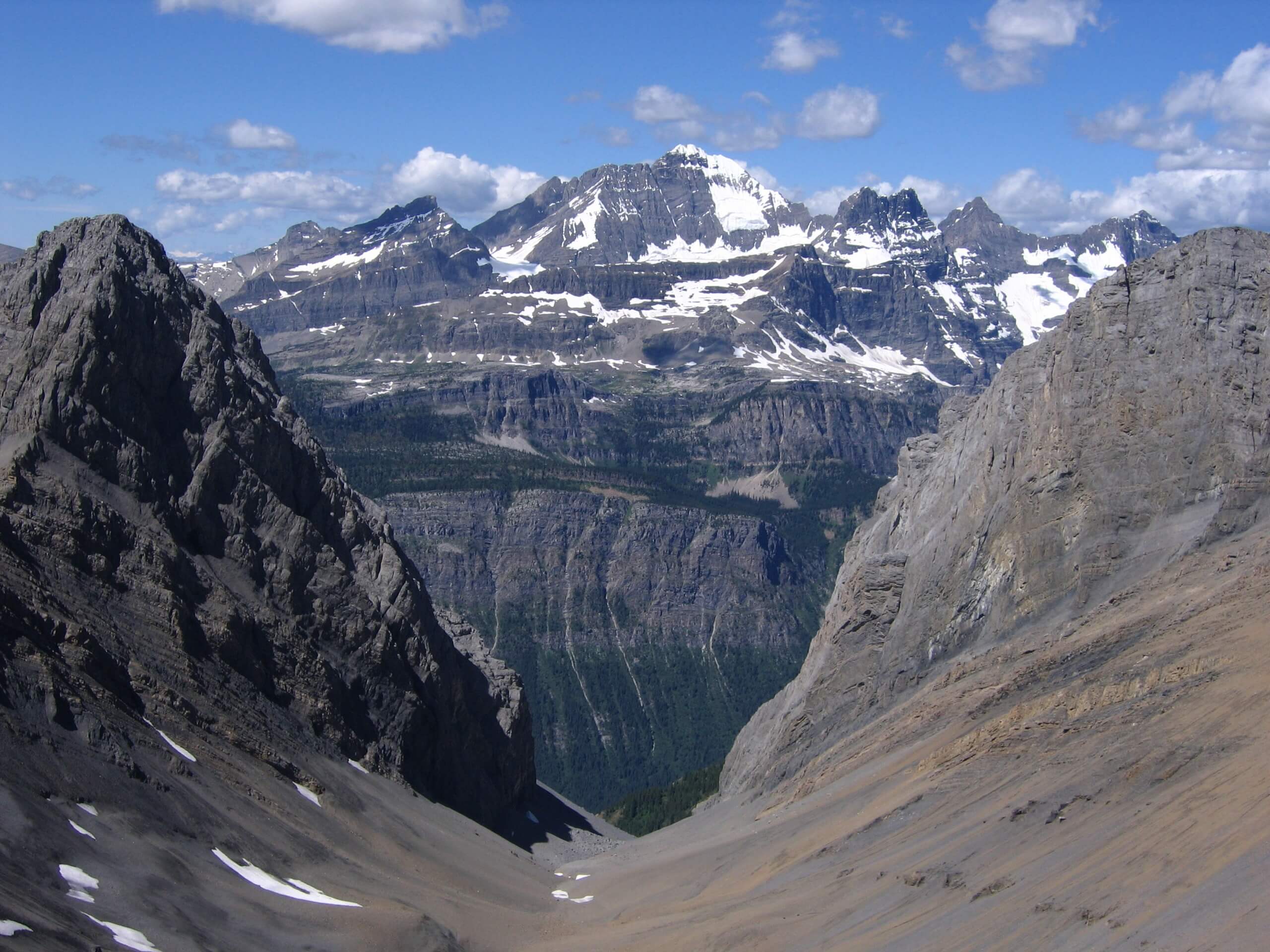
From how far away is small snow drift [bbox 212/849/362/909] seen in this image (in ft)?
214

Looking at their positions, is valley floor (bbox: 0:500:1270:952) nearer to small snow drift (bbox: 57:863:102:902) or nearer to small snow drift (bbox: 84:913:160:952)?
small snow drift (bbox: 57:863:102:902)

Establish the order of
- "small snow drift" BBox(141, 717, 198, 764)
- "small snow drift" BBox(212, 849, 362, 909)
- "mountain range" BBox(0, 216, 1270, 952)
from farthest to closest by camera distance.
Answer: "small snow drift" BBox(141, 717, 198, 764), "small snow drift" BBox(212, 849, 362, 909), "mountain range" BBox(0, 216, 1270, 952)

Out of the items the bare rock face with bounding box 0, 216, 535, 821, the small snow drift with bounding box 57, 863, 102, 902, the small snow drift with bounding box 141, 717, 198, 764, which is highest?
the bare rock face with bounding box 0, 216, 535, 821

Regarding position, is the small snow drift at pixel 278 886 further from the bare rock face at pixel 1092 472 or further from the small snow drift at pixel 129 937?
the bare rock face at pixel 1092 472

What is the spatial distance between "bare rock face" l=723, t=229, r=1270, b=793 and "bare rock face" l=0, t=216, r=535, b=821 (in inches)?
1197

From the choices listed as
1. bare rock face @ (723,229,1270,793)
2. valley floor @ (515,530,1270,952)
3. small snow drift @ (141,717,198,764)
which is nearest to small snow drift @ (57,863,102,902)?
small snow drift @ (141,717,198,764)

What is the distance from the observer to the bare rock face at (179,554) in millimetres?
73812

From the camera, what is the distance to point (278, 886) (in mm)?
66188

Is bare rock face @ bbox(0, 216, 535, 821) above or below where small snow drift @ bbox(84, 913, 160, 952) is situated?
Result: above

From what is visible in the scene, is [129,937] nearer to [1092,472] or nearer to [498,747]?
[1092,472]

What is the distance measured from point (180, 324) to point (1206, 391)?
60811 millimetres

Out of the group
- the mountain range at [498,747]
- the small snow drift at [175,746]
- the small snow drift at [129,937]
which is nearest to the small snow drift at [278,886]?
the mountain range at [498,747]

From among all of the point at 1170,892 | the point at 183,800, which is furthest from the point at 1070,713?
the point at 183,800

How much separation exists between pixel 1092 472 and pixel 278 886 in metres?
50.5
